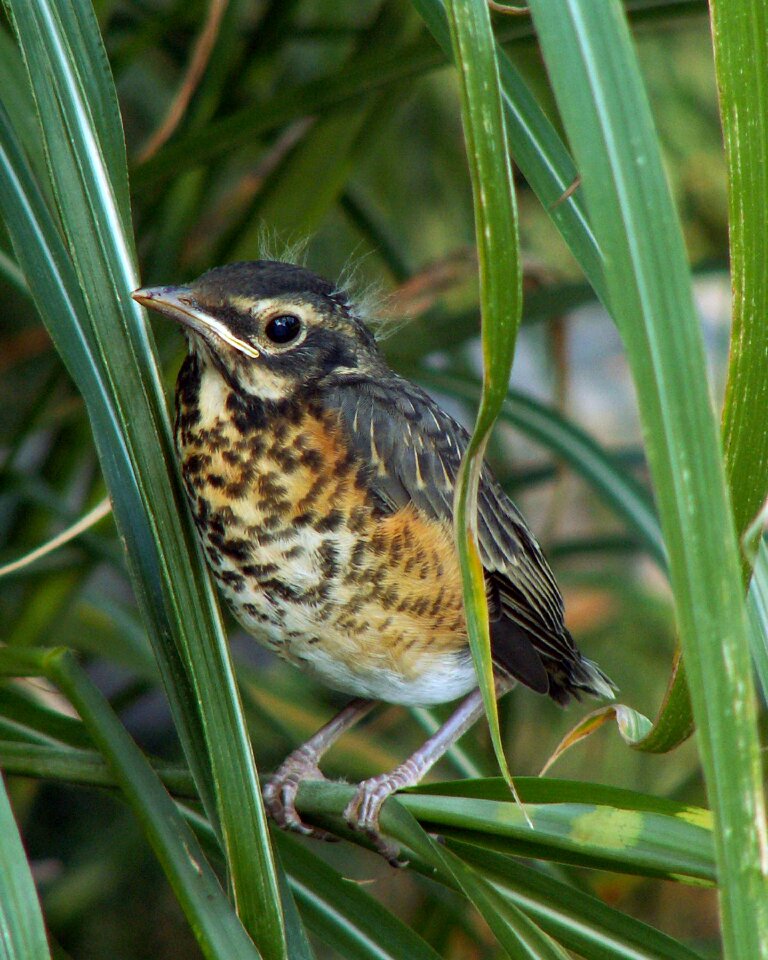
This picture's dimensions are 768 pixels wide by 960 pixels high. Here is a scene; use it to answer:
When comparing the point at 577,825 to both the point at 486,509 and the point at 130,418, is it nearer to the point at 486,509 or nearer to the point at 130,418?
the point at 130,418

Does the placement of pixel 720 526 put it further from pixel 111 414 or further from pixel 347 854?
pixel 347 854

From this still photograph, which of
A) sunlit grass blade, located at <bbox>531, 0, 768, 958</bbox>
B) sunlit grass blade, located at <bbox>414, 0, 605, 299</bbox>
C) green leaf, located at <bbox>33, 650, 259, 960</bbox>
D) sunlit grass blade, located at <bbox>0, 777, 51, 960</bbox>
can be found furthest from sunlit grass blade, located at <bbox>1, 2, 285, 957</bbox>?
sunlit grass blade, located at <bbox>531, 0, 768, 958</bbox>

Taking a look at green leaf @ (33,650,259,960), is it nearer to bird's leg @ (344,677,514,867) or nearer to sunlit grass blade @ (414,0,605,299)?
bird's leg @ (344,677,514,867)

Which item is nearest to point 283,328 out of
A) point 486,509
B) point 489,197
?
point 486,509

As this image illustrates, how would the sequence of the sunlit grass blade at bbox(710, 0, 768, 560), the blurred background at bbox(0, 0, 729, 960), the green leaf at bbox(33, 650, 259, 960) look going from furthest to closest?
1. the blurred background at bbox(0, 0, 729, 960)
2. the green leaf at bbox(33, 650, 259, 960)
3. the sunlit grass blade at bbox(710, 0, 768, 560)

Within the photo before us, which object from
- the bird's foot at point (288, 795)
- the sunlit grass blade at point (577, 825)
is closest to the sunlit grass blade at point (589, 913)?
the sunlit grass blade at point (577, 825)

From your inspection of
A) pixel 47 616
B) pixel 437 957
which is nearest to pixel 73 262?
pixel 437 957

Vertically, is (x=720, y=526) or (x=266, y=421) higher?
(x=266, y=421)

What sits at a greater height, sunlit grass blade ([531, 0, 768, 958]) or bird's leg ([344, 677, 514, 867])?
sunlit grass blade ([531, 0, 768, 958])
